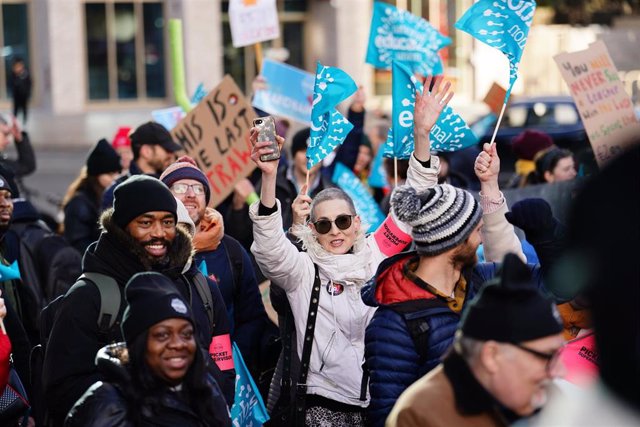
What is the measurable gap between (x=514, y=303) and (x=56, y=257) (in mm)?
4257

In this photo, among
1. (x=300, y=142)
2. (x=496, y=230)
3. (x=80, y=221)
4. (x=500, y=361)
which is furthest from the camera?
(x=300, y=142)

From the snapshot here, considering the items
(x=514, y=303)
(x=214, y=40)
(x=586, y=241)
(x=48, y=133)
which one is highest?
(x=586, y=241)

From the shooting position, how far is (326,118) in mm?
6332

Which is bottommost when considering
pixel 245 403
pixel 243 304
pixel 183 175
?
pixel 245 403

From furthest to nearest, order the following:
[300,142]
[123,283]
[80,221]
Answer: [300,142]
[80,221]
[123,283]

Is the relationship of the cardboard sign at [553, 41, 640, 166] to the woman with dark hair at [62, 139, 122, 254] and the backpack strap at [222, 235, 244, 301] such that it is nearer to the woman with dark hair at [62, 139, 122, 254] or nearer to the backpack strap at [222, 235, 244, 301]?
the backpack strap at [222, 235, 244, 301]

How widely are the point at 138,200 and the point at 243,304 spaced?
1.35m

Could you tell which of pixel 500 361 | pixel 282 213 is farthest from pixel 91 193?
pixel 500 361

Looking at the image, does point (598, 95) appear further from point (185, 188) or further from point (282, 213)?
point (185, 188)

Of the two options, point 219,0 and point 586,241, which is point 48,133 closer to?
point 219,0

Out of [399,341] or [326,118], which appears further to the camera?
[326,118]

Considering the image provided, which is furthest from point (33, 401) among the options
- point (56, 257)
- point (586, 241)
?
point (586, 241)

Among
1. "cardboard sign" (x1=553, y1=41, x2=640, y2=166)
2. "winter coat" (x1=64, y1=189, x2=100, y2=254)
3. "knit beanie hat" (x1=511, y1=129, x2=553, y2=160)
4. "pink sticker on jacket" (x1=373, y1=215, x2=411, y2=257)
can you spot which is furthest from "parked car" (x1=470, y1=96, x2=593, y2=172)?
"pink sticker on jacket" (x1=373, y1=215, x2=411, y2=257)

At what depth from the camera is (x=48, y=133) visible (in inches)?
1121
